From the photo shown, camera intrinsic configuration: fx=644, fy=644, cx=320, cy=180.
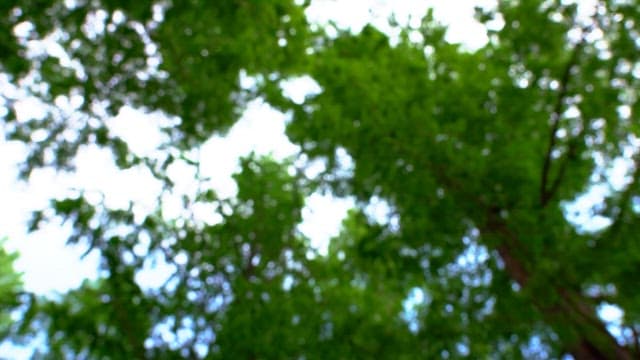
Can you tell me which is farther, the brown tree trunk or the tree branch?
the tree branch

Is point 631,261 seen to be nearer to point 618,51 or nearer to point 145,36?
point 618,51

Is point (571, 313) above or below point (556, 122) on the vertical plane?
below

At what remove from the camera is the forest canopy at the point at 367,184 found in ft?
14.8

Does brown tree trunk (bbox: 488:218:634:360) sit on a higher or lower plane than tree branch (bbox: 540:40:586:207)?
lower

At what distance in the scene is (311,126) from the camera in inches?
202

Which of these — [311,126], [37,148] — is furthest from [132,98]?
[311,126]

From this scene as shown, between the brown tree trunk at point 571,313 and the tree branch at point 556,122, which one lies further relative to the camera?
the tree branch at point 556,122

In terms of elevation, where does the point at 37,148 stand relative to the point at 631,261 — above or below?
above

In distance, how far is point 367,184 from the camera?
5.35m

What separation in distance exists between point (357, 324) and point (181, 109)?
98.6 inches

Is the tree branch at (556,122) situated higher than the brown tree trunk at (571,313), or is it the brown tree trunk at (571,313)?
the tree branch at (556,122)

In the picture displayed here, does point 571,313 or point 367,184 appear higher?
point 367,184

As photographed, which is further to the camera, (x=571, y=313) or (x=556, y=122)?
(x=556, y=122)

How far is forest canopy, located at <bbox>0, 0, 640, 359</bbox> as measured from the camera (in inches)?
177
